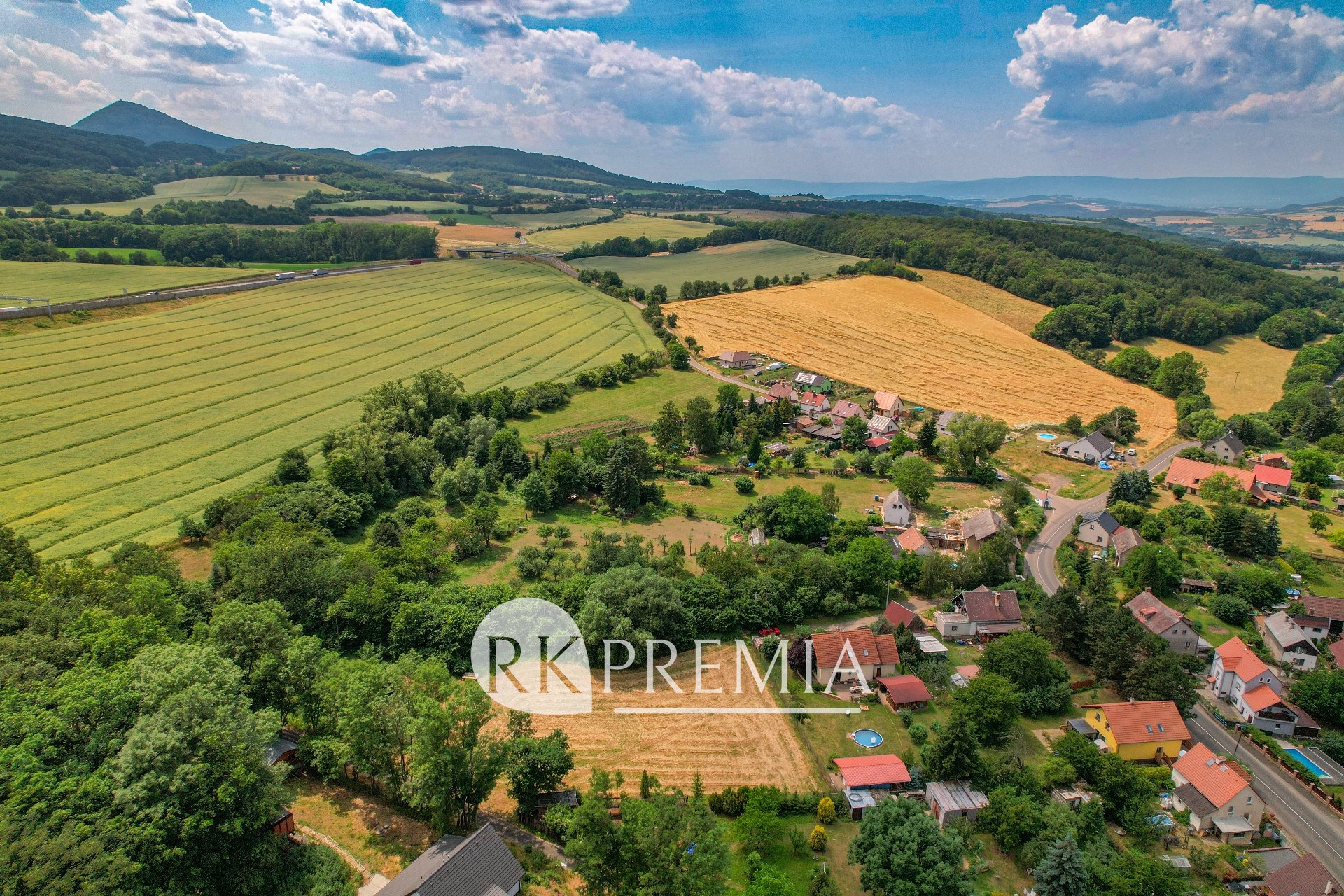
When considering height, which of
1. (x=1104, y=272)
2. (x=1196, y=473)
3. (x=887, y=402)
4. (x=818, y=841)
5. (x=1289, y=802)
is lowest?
(x=1289, y=802)

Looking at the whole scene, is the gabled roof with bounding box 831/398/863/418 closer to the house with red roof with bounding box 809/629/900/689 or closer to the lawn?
the lawn

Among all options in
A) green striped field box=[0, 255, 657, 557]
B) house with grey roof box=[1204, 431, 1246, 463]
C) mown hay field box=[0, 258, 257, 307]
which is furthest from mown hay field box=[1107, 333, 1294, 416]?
mown hay field box=[0, 258, 257, 307]

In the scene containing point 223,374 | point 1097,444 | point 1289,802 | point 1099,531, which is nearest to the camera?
point 1289,802

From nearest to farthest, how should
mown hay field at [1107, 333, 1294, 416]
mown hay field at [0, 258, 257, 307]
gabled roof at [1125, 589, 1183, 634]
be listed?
gabled roof at [1125, 589, 1183, 634]
mown hay field at [1107, 333, 1294, 416]
mown hay field at [0, 258, 257, 307]

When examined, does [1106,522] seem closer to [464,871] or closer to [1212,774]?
[1212,774]

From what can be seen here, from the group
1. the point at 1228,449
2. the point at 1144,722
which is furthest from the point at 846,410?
the point at 1144,722

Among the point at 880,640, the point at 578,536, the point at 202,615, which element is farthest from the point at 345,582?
the point at 880,640

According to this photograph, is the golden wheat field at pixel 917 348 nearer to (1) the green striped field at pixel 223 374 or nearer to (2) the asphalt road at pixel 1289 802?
(1) the green striped field at pixel 223 374

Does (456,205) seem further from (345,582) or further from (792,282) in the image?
(345,582)
